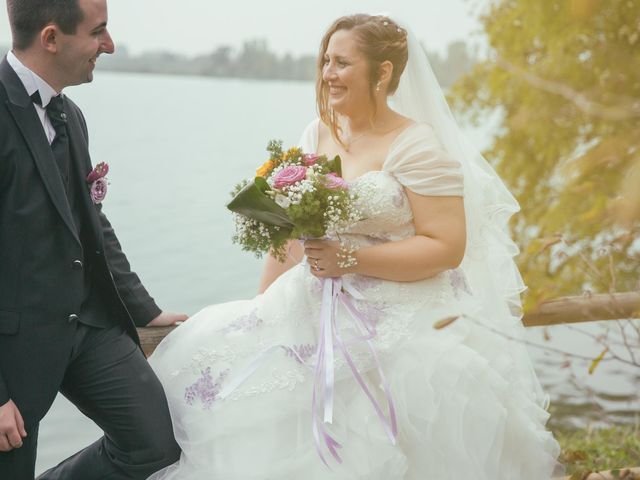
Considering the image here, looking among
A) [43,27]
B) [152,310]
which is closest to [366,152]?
[152,310]

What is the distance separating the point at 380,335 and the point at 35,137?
4.12 ft

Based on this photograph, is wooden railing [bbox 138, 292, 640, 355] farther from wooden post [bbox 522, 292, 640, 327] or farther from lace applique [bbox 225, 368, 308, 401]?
lace applique [bbox 225, 368, 308, 401]

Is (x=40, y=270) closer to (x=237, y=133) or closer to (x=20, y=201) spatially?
(x=20, y=201)

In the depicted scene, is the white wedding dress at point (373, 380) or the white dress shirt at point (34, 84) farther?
the white wedding dress at point (373, 380)

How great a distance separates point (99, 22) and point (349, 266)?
112 cm

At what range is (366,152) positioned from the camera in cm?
322

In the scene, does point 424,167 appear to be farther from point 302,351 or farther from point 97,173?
point 97,173

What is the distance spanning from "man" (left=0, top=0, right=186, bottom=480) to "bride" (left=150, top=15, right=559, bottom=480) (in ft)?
0.59

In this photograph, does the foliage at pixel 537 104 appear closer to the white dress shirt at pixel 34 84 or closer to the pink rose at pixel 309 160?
the pink rose at pixel 309 160

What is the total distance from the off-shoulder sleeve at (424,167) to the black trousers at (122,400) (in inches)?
43.8

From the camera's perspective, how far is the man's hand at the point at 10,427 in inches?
95.1

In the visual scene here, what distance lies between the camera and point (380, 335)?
9.44ft

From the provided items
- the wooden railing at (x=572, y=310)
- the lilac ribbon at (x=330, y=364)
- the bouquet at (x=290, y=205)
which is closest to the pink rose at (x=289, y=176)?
the bouquet at (x=290, y=205)

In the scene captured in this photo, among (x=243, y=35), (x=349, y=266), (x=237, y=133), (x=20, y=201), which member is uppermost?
(x=20, y=201)
